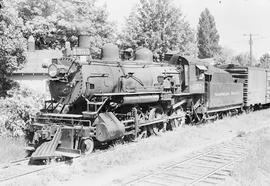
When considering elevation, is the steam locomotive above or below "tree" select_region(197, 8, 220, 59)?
below

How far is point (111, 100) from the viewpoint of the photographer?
11617 mm

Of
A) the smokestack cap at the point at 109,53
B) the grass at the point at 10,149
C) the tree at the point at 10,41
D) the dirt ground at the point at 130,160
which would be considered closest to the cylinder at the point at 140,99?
the dirt ground at the point at 130,160

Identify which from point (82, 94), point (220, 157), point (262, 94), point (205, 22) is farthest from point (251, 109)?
point (205, 22)

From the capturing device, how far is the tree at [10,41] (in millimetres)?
14556

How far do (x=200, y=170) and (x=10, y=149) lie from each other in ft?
18.4

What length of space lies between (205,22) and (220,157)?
66.8m

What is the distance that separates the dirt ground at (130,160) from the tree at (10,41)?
6763 millimetres

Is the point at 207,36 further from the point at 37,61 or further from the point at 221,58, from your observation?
the point at 37,61

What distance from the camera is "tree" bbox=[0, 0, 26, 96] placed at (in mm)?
14556

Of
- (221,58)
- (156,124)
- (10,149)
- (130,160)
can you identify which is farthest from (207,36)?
(130,160)

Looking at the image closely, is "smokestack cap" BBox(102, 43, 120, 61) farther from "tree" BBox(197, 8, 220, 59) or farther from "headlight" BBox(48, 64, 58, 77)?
"tree" BBox(197, 8, 220, 59)

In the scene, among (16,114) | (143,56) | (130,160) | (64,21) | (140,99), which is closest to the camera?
(130,160)

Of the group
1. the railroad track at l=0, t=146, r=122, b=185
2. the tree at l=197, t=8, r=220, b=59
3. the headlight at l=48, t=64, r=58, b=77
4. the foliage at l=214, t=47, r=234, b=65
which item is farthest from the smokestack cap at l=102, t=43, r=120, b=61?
the tree at l=197, t=8, r=220, b=59

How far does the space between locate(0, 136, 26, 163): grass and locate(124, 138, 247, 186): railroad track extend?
4.35m
